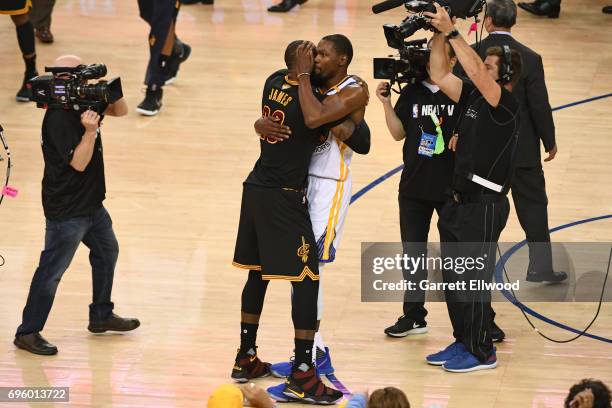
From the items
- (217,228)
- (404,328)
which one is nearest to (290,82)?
(404,328)

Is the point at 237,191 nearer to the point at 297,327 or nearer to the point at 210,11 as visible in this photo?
the point at 297,327

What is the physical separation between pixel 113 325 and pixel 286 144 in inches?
64.1

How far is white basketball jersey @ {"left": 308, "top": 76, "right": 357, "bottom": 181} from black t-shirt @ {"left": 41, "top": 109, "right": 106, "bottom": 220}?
121 centimetres

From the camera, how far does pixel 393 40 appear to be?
604 centimetres

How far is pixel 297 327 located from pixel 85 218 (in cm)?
135

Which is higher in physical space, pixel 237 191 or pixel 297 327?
pixel 297 327

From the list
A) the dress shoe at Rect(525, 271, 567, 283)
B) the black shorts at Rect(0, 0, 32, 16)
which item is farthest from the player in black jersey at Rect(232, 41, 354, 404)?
the black shorts at Rect(0, 0, 32, 16)

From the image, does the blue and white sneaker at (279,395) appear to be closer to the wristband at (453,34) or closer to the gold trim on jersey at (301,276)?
the gold trim on jersey at (301,276)

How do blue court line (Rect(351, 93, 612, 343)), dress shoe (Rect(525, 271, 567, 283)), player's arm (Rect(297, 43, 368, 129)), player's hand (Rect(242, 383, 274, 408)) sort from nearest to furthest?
player's hand (Rect(242, 383, 274, 408)), player's arm (Rect(297, 43, 368, 129)), blue court line (Rect(351, 93, 612, 343)), dress shoe (Rect(525, 271, 567, 283))

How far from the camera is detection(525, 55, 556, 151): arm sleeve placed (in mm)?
6816

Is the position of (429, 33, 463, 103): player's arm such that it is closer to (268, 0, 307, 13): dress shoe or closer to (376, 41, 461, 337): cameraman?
(376, 41, 461, 337): cameraman

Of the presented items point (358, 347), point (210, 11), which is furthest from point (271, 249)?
point (210, 11)

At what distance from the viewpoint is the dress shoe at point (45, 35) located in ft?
40.1

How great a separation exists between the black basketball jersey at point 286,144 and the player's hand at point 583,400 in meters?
1.84
